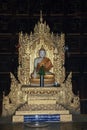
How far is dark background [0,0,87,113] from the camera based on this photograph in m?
9.99

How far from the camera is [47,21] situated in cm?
1004

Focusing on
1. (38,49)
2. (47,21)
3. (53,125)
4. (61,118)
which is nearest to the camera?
(53,125)

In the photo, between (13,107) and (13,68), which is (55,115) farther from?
(13,68)

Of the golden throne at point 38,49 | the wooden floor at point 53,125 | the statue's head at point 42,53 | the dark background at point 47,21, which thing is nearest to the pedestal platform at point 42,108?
the wooden floor at point 53,125

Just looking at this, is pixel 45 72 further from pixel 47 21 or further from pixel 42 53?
pixel 47 21

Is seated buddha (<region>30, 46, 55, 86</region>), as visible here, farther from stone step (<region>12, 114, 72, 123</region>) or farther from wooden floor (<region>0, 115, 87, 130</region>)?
wooden floor (<region>0, 115, 87, 130</region>)

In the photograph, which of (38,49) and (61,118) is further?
(38,49)

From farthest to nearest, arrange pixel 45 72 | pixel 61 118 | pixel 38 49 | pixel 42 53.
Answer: pixel 38 49 < pixel 42 53 < pixel 45 72 < pixel 61 118

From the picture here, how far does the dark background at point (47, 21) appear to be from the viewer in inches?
393

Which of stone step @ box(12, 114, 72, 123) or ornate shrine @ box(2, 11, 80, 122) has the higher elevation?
ornate shrine @ box(2, 11, 80, 122)

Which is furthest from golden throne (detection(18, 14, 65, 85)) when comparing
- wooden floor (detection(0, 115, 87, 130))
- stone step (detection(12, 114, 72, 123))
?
wooden floor (detection(0, 115, 87, 130))

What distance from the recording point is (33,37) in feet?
28.7

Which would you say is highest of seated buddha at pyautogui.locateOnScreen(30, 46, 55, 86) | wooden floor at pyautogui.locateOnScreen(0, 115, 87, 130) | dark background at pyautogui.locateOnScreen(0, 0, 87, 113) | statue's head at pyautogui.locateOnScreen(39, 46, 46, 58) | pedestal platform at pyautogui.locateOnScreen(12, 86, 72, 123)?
dark background at pyautogui.locateOnScreen(0, 0, 87, 113)

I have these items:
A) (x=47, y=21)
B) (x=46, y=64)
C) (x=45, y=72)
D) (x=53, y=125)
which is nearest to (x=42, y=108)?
(x=53, y=125)
